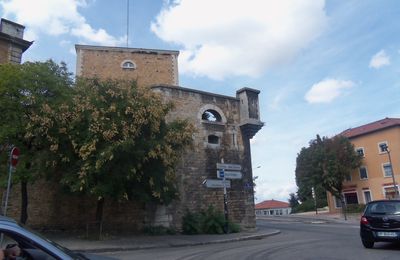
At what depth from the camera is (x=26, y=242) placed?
2848mm

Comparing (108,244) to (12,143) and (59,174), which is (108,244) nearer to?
(59,174)

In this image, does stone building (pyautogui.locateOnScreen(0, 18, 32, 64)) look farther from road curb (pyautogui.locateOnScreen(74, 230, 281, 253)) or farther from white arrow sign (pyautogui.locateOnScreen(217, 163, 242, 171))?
road curb (pyautogui.locateOnScreen(74, 230, 281, 253))

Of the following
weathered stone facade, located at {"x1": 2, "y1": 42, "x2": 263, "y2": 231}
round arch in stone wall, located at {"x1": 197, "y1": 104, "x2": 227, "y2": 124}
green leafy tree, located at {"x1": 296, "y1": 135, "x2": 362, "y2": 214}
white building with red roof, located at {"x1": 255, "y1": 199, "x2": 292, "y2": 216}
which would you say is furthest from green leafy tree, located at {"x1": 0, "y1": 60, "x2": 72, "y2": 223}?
white building with red roof, located at {"x1": 255, "y1": 199, "x2": 292, "y2": 216}

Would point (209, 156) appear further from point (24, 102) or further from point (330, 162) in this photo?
point (330, 162)

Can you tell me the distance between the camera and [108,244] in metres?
14.1

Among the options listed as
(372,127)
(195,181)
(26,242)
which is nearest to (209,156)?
(195,181)

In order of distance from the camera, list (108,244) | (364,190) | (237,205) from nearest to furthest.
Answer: (108,244)
(237,205)
(364,190)

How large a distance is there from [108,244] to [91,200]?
5999mm

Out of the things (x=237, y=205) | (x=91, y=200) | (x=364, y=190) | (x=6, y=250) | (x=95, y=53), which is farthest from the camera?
(x=364, y=190)

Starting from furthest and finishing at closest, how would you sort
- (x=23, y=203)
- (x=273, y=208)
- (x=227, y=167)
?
(x=273, y=208) → (x=227, y=167) → (x=23, y=203)

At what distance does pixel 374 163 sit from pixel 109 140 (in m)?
40.9

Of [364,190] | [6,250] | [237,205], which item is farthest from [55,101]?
[364,190]

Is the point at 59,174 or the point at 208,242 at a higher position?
the point at 59,174

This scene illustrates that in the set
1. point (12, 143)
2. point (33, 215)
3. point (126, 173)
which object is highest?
point (12, 143)
